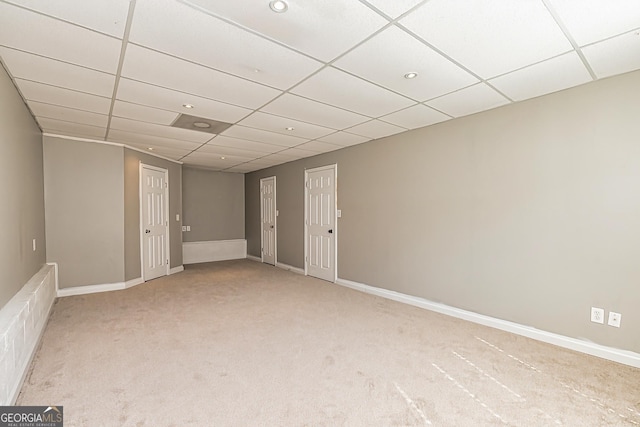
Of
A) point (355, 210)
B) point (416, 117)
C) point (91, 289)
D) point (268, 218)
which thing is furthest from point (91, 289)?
point (416, 117)

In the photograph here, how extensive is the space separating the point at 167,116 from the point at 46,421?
9.45ft

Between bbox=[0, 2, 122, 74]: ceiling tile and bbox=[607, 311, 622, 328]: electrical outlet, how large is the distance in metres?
4.34

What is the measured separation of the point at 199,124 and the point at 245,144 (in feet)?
3.65

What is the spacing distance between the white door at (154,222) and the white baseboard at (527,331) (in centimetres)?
403

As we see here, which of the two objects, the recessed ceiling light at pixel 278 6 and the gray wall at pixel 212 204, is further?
the gray wall at pixel 212 204

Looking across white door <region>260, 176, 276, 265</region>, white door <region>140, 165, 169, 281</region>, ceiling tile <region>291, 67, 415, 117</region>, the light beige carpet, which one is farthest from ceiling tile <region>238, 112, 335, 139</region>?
white door <region>260, 176, 276, 265</region>

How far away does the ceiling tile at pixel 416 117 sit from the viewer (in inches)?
133

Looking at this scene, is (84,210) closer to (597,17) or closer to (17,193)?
(17,193)

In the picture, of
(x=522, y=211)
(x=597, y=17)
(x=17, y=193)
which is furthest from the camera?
(x=522, y=211)

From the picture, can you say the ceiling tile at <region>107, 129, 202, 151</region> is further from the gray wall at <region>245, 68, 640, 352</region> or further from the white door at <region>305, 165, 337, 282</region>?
the gray wall at <region>245, 68, 640, 352</region>

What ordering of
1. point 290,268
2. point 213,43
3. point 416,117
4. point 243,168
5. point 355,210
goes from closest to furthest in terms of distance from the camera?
1. point 213,43
2. point 416,117
3. point 355,210
4. point 290,268
5. point 243,168

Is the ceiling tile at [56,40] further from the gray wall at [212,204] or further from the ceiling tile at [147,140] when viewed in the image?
the gray wall at [212,204]

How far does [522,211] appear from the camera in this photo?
317 cm

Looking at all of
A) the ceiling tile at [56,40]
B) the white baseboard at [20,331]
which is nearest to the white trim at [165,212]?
the white baseboard at [20,331]
